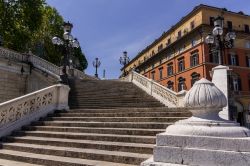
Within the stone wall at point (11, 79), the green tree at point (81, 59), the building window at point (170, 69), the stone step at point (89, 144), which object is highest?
the green tree at point (81, 59)

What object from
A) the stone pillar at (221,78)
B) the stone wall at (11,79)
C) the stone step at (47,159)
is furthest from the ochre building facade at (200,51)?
the stone step at (47,159)

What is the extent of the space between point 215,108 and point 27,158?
195 inches

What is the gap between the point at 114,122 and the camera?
27.3ft

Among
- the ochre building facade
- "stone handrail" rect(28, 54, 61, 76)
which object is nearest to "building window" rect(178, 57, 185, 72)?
the ochre building facade

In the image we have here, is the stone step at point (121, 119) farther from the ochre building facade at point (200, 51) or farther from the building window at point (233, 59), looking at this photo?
the building window at point (233, 59)

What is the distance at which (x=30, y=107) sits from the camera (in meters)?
10.2

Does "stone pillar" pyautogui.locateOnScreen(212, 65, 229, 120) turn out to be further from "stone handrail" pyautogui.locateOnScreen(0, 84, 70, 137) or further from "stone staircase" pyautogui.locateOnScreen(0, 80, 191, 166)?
"stone handrail" pyautogui.locateOnScreen(0, 84, 70, 137)

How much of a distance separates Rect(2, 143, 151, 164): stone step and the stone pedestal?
1.86m

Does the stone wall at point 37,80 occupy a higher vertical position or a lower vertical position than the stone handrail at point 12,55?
lower

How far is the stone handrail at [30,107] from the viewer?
921 centimetres

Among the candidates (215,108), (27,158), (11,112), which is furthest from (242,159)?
(11,112)

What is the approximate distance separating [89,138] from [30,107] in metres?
3.78

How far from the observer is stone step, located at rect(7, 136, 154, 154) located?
241 inches

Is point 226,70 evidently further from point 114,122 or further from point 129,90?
point 129,90
